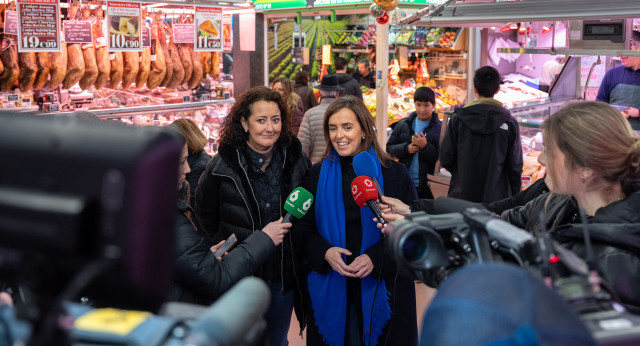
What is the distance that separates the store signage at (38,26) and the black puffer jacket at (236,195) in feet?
6.47

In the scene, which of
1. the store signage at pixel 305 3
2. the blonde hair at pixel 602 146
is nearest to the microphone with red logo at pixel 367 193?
the blonde hair at pixel 602 146

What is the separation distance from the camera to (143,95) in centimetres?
534

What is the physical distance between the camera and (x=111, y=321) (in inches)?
37.5

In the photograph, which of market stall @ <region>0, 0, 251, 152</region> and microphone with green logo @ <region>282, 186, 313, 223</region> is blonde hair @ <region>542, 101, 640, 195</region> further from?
market stall @ <region>0, 0, 251, 152</region>

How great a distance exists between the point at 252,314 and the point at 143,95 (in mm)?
4682

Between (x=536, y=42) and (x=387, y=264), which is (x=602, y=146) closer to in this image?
(x=387, y=264)

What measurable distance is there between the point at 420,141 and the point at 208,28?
2.05 m

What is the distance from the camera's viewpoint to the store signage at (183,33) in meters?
5.20

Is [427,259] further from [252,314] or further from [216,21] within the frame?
[216,21]

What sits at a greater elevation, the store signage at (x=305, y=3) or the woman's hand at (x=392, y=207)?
the store signage at (x=305, y=3)

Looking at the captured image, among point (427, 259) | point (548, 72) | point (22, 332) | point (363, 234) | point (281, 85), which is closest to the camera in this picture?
point (22, 332)

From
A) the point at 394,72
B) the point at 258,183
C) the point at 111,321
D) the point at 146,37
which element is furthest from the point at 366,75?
the point at 111,321

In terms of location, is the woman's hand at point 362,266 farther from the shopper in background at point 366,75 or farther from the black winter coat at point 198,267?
the shopper in background at point 366,75

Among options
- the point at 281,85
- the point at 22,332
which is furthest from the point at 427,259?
the point at 281,85
